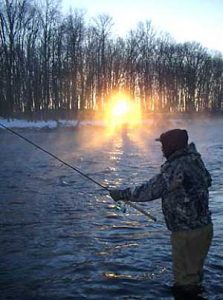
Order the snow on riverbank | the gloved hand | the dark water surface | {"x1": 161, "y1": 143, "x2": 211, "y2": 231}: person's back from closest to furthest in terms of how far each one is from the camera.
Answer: {"x1": 161, "y1": 143, "x2": 211, "y2": 231}: person's back, the gloved hand, the dark water surface, the snow on riverbank

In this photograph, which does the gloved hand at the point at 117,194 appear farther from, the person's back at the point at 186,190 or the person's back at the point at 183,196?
the person's back at the point at 186,190

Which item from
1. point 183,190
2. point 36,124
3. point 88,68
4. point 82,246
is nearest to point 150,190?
point 183,190

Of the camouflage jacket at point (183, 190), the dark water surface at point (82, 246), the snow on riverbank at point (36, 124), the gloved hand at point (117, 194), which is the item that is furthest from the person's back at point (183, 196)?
the snow on riverbank at point (36, 124)

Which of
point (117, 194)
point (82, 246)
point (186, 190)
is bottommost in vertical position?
point (82, 246)

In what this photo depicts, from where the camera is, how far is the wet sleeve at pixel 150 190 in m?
6.17

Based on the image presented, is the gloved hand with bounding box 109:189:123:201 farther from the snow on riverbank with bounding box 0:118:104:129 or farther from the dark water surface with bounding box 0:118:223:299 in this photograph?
the snow on riverbank with bounding box 0:118:104:129

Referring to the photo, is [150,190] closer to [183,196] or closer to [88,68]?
[183,196]

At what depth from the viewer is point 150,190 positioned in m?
6.22

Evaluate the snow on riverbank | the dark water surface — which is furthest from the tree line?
the dark water surface

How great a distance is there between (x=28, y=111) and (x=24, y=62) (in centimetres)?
784

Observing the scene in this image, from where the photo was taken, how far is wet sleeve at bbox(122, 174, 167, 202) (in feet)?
20.2

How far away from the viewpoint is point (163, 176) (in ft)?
20.2

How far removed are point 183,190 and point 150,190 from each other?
40 centimetres

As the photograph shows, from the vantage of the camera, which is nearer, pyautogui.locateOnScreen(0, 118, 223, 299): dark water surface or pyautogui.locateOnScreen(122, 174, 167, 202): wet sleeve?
pyautogui.locateOnScreen(122, 174, 167, 202): wet sleeve
